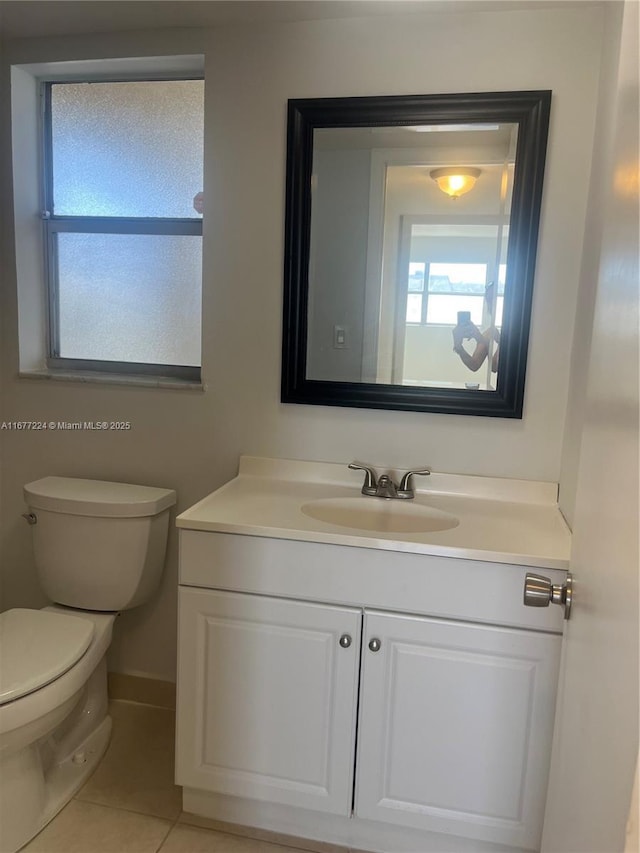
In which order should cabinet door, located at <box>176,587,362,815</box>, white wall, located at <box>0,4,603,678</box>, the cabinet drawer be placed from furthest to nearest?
white wall, located at <box>0,4,603,678</box>, cabinet door, located at <box>176,587,362,815</box>, the cabinet drawer

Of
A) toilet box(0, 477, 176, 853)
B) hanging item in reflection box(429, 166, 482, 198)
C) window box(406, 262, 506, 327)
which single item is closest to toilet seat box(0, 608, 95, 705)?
toilet box(0, 477, 176, 853)

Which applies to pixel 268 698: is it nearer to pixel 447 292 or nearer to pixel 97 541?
pixel 97 541

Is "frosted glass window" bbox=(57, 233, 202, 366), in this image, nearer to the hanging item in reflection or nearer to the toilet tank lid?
the toilet tank lid

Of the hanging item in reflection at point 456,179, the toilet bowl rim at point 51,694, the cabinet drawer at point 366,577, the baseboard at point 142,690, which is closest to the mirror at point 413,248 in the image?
the hanging item in reflection at point 456,179

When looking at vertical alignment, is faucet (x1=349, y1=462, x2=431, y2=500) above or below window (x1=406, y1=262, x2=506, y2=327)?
below

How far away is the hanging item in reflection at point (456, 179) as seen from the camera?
1.68 m

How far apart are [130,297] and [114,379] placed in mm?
274

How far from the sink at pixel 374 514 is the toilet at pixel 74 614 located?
49 cm

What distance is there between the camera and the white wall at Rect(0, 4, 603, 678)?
5.31ft

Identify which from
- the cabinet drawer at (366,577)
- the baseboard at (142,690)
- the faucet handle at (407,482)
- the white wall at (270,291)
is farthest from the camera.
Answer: the baseboard at (142,690)

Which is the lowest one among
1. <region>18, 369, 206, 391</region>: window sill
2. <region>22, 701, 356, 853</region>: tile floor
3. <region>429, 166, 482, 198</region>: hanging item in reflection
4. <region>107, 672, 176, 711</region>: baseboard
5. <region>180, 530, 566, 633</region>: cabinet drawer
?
<region>22, 701, 356, 853</region>: tile floor

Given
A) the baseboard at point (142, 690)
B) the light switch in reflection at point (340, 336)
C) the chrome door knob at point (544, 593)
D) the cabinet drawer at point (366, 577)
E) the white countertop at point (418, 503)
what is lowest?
the baseboard at point (142, 690)

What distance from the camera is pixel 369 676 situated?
1.45m

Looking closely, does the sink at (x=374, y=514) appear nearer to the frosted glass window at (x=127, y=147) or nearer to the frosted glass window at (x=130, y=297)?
the frosted glass window at (x=130, y=297)
